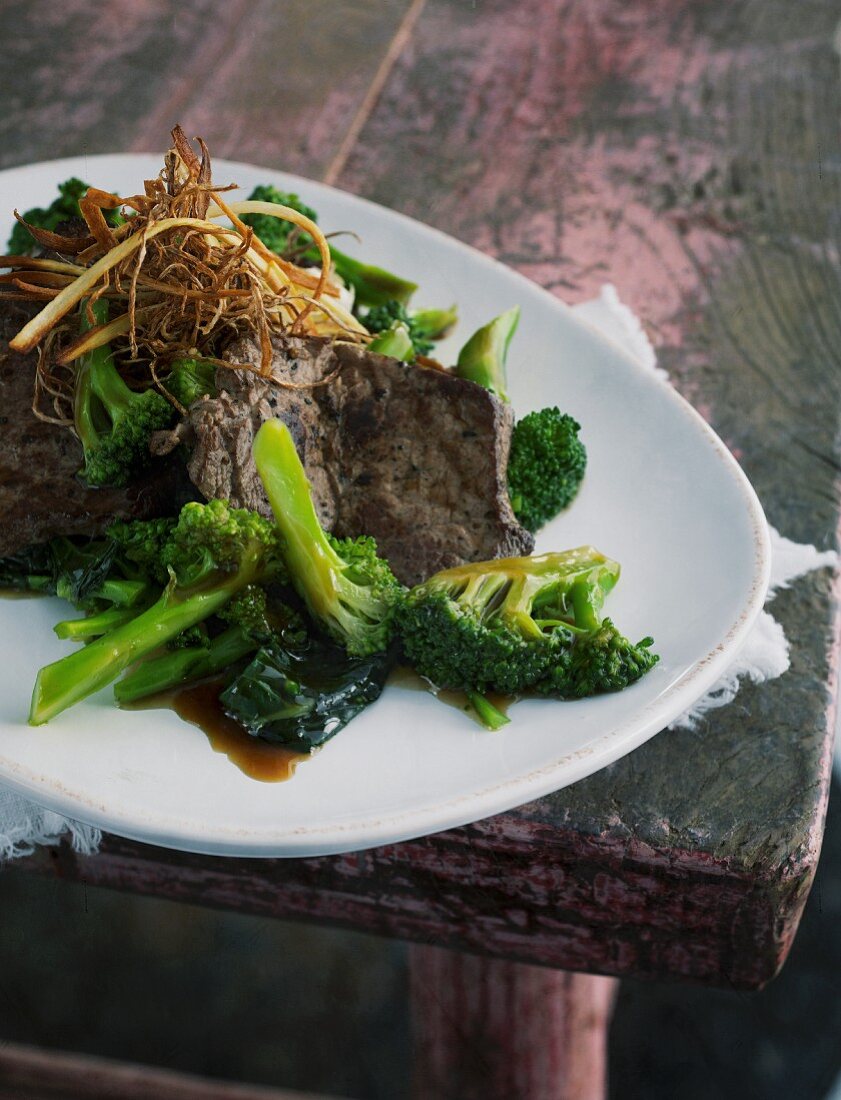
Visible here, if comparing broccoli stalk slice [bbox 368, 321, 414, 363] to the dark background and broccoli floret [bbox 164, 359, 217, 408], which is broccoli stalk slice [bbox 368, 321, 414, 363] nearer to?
broccoli floret [bbox 164, 359, 217, 408]

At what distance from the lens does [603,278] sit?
398 centimetres

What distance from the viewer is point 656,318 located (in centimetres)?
378

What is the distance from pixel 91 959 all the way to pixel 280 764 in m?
3.74

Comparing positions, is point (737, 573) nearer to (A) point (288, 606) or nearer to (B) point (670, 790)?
(B) point (670, 790)

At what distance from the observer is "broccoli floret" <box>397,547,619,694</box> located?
2.15 meters

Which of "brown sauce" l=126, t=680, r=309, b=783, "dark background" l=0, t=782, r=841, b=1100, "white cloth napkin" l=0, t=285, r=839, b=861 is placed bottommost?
"dark background" l=0, t=782, r=841, b=1100

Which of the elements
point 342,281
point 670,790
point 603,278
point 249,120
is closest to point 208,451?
point 342,281

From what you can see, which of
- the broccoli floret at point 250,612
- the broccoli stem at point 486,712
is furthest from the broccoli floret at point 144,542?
the broccoli stem at point 486,712

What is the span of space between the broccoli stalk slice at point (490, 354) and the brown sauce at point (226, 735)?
1090 mm

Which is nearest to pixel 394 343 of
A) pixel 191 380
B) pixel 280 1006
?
pixel 191 380

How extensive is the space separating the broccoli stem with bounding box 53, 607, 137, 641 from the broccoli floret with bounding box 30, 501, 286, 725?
0.03m

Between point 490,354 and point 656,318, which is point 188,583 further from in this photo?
point 656,318

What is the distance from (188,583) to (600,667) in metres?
0.81

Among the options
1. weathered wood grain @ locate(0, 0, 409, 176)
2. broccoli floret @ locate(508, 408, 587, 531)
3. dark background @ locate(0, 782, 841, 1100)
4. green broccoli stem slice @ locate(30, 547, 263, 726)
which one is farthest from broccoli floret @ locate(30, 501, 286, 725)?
dark background @ locate(0, 782, 841, 1100)
